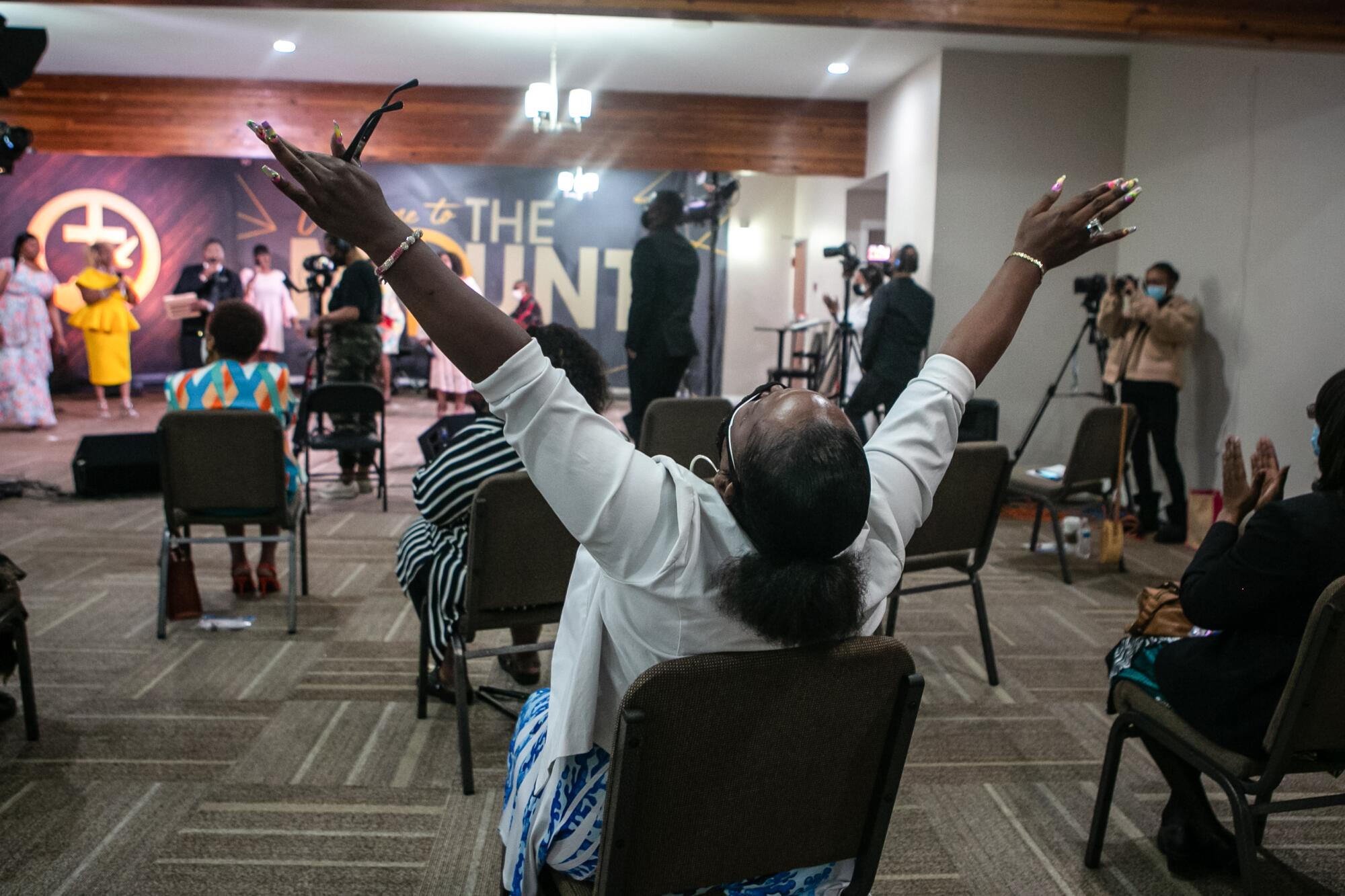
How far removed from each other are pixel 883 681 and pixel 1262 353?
15.2 ft

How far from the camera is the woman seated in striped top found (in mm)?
2545

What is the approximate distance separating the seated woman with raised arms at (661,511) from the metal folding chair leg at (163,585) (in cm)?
258

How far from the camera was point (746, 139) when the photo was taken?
27.0 ft

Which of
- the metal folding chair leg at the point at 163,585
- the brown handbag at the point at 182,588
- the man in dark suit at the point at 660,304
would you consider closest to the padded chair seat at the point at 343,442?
the man in dark suit at the point at 660,304

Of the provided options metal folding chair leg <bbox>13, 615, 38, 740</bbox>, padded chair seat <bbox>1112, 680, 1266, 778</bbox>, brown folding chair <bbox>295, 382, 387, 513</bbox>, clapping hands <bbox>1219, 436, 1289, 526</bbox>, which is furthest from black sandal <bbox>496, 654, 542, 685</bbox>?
brown folding chair <bbox>295, 382, 387, 513</bbox>

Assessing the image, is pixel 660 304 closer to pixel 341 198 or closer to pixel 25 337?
pixel 341 198

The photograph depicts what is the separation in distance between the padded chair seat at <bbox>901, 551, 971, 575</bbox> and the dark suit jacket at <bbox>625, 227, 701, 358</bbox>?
2.25 m

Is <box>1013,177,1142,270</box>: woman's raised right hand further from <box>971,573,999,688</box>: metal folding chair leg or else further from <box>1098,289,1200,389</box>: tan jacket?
<box>1098,289,1200,389</box>: tan jacket

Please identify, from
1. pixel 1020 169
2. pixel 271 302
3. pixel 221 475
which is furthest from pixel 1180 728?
pixel 271 302

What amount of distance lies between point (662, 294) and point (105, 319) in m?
5.89

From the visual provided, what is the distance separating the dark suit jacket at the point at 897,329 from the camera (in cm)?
588

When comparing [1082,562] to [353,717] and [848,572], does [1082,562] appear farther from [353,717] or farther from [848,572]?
[848,572]

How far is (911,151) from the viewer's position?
716cm

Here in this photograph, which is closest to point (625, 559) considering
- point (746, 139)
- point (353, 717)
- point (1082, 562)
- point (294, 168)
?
point (294, 168)
